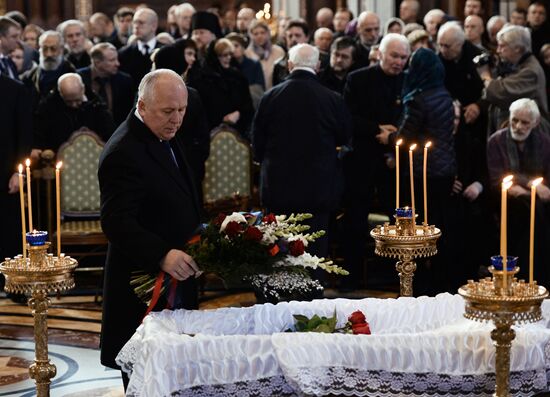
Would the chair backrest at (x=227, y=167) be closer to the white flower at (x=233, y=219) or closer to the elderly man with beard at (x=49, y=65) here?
the elderly man with beard at (x=49, y=65)

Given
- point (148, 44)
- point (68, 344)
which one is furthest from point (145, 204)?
point (148, 44)

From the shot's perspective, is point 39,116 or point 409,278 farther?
point 39,116

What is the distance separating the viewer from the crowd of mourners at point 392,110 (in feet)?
26.9

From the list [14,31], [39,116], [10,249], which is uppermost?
[14,31]

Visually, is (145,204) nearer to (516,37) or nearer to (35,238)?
(35,238)

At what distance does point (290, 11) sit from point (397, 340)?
1443cm

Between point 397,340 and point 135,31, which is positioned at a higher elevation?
point 135,31

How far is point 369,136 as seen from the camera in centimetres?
866

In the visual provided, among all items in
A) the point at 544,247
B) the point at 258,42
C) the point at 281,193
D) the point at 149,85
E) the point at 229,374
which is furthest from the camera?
the point at 258,42

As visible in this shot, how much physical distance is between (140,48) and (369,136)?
3.22 meters

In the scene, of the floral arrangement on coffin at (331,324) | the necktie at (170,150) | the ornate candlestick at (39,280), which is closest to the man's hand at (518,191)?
the floral arrangement on coffin at (331,324)

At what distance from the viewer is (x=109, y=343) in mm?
5016

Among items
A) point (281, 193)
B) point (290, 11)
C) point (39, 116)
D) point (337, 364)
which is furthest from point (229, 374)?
point (290, 11)

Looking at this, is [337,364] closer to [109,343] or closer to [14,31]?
[109,343]
